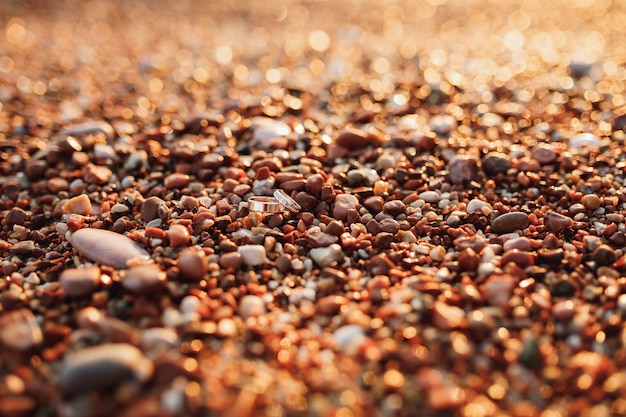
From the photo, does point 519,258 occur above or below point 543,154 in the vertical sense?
below

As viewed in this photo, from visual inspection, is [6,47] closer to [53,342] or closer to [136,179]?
[136,179]

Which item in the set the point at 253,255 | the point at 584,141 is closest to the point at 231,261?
the point at 253,255

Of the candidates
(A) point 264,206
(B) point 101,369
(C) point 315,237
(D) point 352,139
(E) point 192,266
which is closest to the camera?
(B) point 101,369

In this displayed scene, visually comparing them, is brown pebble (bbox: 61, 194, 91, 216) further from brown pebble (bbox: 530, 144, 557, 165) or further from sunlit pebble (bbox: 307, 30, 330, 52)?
sunlit pebble (bbox: 307, 30, 330, 52)

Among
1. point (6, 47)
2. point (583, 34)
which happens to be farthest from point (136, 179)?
point (583, 34)

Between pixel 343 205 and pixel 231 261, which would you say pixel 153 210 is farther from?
pixel 343 205

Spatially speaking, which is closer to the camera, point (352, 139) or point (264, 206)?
point (264, 206)

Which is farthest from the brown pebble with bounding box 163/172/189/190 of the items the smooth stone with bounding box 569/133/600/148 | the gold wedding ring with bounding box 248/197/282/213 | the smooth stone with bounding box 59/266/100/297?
the smooth stone with bounding box 569/133/600/148
